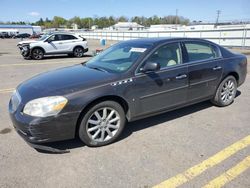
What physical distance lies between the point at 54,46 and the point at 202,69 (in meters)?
12.5

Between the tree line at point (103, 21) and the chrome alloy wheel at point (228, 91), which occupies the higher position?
the tree line at point (103, 21)

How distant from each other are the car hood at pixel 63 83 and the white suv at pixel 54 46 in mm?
11778

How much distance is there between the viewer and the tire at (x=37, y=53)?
1484cm

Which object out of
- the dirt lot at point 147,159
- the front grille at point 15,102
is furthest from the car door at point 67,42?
the front grille at point 15,102

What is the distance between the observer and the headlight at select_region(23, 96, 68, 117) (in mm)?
3146

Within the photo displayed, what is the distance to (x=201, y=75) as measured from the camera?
15.2 feet

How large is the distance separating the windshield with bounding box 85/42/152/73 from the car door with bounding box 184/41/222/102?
94 cm

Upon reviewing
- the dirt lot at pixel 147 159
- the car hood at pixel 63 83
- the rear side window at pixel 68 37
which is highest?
the rear side window at pixel 68 37

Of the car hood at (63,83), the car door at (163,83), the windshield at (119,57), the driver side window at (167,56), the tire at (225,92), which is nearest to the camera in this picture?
the car hood at (63,83)

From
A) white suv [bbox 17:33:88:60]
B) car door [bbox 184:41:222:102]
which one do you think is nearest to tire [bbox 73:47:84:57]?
white suv [bbox 17:33:88:60]

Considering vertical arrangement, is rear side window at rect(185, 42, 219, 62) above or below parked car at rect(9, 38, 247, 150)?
above

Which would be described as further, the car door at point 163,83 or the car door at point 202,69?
the car door at point 202,69

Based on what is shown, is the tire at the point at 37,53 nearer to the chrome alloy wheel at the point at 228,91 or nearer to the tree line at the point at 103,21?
the chrome alloy wheel at the point at 228,91

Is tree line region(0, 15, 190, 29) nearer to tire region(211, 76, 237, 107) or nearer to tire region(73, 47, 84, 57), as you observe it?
tire region(73, 47, 84, 57)
